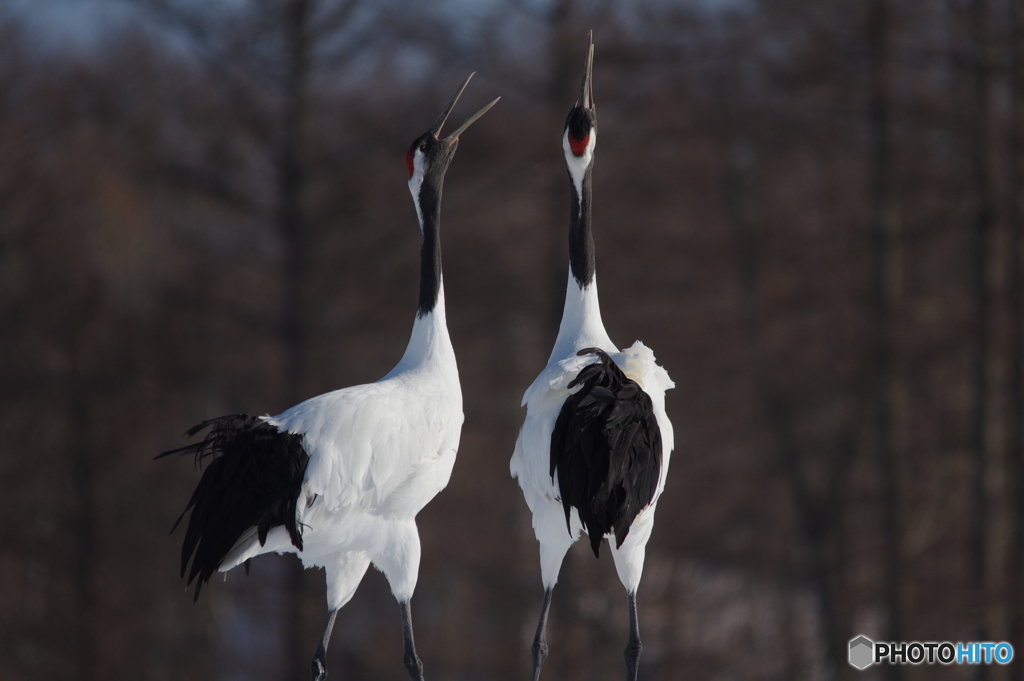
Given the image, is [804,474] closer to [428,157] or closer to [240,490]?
[428,157]

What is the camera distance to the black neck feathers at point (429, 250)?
514 cm

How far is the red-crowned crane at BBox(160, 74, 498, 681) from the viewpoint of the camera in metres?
4.28

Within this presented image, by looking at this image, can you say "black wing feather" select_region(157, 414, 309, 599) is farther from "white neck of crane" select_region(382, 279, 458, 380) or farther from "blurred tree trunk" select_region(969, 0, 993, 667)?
"blurred tree trunk" select_region(969, 0, 993, 667)

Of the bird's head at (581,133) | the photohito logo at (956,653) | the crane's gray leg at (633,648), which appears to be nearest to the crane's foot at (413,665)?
the crane's gray leg at (633,648)

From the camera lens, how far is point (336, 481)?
173 inches


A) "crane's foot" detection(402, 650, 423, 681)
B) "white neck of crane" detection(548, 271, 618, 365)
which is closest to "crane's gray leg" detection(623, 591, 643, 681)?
"crane's foot" detection(402, 650, 423, 681)

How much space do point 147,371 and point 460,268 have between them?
14.0ft

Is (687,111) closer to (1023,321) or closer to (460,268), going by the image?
(460,268)

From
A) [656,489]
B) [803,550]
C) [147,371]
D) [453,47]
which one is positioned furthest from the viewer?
[803,550]

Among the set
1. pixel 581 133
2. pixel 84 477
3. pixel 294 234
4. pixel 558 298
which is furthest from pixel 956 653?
pixel 84 477

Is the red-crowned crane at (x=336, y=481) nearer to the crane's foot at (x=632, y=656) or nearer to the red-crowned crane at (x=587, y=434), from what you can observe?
the red-crowned crane at (x=587, y=434)

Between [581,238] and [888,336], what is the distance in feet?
26.9

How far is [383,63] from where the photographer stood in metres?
12.7

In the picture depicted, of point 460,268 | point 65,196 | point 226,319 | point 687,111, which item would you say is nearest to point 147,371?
point 226,319
